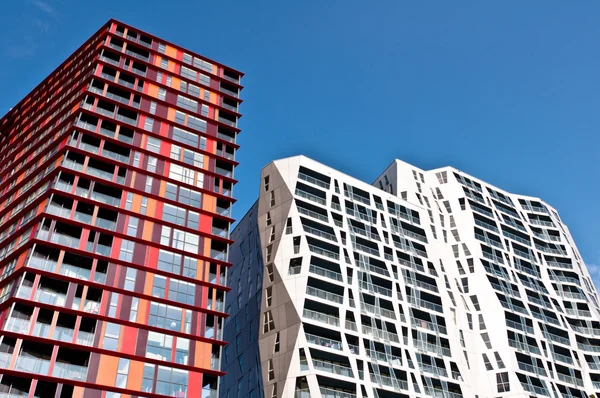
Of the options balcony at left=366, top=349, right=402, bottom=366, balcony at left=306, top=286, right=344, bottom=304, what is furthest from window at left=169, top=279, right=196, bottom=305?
balcony at left=366, top=349, right=402, bottom=366

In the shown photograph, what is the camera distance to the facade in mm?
67312

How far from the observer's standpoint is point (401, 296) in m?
77.3

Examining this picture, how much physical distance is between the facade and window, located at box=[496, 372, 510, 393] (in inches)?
5.1

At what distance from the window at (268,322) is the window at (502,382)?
3221 centimetres

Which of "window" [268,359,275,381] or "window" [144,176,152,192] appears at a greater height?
"window" [144,176,152,192]

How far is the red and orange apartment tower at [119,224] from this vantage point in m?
49.9

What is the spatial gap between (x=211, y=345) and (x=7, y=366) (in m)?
17.6

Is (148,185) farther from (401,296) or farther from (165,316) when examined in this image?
(401,296)

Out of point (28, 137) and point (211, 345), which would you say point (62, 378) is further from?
point (28, 137)

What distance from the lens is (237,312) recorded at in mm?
80375

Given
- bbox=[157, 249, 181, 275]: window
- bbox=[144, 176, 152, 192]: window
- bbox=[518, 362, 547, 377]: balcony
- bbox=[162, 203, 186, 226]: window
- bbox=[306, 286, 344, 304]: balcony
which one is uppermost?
bbox=[144, 176, 152, 192]: window

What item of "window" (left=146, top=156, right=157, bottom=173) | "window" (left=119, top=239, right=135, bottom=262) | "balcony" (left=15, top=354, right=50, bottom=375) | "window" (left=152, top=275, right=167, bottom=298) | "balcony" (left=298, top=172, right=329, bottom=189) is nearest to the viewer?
"balcony" (left=15, top=354, right=50, bottom=375)

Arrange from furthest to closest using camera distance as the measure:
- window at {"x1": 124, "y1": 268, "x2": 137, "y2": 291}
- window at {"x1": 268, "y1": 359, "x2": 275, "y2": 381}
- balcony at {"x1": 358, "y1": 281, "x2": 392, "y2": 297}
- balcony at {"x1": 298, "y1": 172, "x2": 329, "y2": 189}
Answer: balcony at {"x1": 298, "y1": 172, "x2": 329, "y2": 189} < balcony at {"x1": 358, "y1": 281, "x2": 392, "y2": 297} < window at {"x1": 268, "y1": 359, "x2": 275, "y2": 381} < window at {"x1": 124, "y1": 268, "x2": 137, "y2": 291}

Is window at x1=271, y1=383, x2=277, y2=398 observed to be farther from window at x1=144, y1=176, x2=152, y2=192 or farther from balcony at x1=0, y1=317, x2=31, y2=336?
balcony at x1=0, y1=317, x2=31, y2=336
